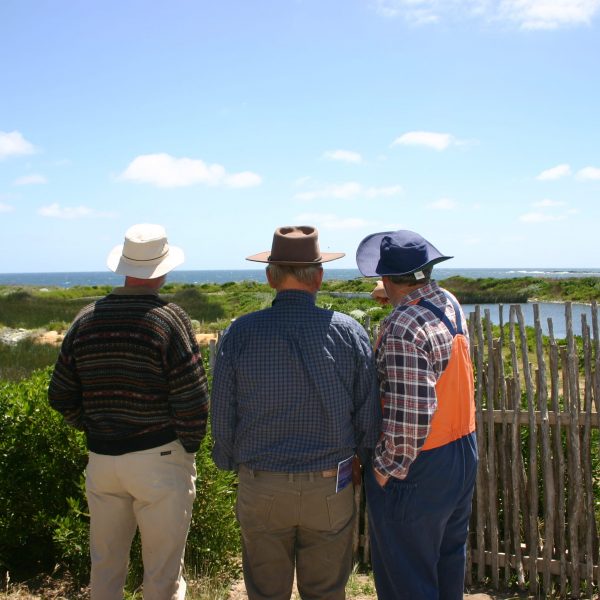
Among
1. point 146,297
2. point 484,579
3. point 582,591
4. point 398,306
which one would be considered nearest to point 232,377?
point 146,297

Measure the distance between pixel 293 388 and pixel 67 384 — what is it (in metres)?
1.07

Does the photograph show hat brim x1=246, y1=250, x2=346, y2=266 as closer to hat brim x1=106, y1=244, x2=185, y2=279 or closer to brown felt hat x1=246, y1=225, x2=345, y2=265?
brown felt hat x1=246, y1=225, x2=345, y2=265

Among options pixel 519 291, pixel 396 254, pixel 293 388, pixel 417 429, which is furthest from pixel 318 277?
pixel 519 291

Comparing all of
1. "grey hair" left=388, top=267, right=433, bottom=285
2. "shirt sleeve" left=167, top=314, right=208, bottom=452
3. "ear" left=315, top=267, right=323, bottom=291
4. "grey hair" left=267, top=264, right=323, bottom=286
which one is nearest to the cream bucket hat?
"shirt sleeve" left=167, top=314, right=208, bottom=452

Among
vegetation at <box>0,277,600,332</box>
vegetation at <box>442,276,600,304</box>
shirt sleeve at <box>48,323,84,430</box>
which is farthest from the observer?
vegetation at <box>442,276,600,304</box>

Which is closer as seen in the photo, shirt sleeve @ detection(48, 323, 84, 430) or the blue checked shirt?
the blue checked shirt

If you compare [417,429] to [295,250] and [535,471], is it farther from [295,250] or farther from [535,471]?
[535,471]

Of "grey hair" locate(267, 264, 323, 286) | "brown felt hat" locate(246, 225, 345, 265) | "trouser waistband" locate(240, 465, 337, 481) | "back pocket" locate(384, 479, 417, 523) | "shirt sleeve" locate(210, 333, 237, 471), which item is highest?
"brown felt hat" locate(246, 225, 345, 265)

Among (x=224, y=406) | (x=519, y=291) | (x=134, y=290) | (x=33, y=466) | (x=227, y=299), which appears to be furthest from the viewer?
(x=519, y=291)

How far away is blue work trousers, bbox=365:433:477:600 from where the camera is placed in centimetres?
245

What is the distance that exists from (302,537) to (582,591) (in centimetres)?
256

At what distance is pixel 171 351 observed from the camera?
261cm

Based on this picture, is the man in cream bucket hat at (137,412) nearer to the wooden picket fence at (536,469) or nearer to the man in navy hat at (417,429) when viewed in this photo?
the man in navy hat at (417,429)

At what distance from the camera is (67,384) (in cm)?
274
